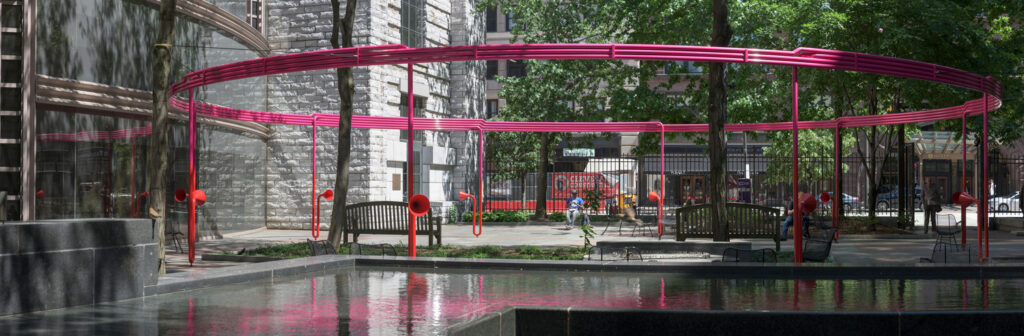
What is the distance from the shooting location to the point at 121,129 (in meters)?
18.6

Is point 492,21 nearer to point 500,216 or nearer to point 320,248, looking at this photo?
point 500,216

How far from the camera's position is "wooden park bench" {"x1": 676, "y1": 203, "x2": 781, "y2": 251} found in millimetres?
16911

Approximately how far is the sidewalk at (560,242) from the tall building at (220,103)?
143 centimetres

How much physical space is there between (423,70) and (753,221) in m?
17.1

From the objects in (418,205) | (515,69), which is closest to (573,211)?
(418,205)

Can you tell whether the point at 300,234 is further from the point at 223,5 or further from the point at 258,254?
the point at 258,254

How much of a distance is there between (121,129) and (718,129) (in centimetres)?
1157

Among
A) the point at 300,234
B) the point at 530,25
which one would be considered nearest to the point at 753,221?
the point at 300,234

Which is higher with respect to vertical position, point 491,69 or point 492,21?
point 492,21

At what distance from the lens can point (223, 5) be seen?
23281 mm

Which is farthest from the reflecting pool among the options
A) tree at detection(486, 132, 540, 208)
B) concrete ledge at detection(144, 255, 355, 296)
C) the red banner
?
tree at detection(486, 132, 540, 208)

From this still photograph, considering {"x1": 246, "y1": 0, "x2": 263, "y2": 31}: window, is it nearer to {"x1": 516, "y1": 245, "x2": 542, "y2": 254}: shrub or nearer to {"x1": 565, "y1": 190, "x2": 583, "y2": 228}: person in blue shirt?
{"x1": 565, "y1": 190, "x2": 583, "y2": 228}: person in blue shirt

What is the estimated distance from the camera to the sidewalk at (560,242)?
1706 centimetres

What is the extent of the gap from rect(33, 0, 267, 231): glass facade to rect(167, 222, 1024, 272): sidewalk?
1245 millimetres
